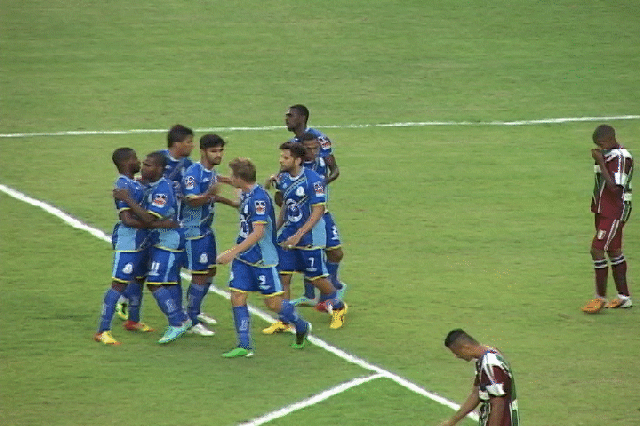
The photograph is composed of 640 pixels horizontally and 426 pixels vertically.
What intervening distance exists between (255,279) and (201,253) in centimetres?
95

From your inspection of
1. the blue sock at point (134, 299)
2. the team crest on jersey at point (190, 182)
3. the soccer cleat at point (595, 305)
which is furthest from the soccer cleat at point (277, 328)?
the soccer cleat at point (595, 305)

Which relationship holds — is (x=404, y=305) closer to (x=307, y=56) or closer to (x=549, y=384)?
(x=549, y=384)

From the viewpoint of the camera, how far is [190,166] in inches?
570

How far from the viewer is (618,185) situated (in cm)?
1512

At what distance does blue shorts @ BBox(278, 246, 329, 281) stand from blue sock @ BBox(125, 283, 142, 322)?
1.51m

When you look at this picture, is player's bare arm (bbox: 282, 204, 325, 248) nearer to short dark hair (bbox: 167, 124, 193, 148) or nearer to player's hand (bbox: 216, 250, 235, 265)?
player's hand (bbox: 216, 250, 235, 265)

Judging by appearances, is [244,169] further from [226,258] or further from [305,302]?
[305,302]

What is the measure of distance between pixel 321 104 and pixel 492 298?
10.5 meters

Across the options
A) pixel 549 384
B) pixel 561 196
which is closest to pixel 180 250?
pixel 549 384

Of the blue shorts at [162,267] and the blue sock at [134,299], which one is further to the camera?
the blue sock at [134,299]

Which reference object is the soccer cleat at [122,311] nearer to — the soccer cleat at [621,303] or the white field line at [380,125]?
the soccer cleat at [621,303]

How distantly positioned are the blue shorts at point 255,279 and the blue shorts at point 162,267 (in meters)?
0.73

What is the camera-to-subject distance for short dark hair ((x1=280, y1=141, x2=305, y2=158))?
14.2 m

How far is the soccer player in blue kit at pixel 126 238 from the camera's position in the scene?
1406 centimetres
